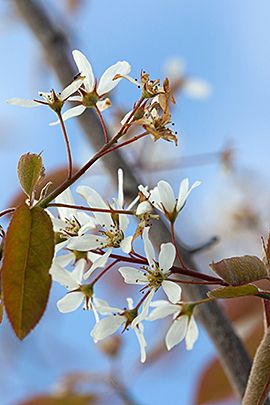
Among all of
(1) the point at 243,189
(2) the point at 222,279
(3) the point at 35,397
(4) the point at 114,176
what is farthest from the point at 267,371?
(1) the point at 243,189

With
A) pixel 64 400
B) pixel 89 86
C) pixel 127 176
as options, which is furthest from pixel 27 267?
pixel 64 400

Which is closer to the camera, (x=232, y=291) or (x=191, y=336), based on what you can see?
(x=232, y=291)

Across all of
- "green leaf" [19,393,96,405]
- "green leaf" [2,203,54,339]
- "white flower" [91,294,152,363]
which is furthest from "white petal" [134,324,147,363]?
"green leaf" [19,393,96,405]

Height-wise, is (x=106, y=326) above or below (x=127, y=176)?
below

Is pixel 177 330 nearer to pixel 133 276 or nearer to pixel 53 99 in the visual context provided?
pixel 133 276

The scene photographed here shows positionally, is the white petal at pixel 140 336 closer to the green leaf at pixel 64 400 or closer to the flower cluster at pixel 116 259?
the flower cluster at pixel 116 259

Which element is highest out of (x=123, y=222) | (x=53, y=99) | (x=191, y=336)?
(x=53, y=99)
